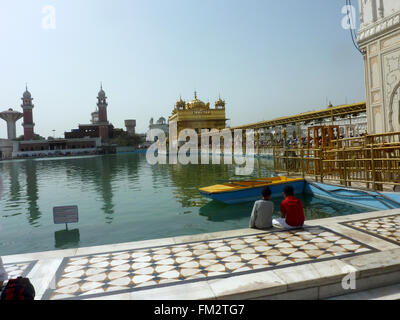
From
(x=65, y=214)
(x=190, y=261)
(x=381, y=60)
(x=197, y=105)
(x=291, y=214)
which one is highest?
(x=197, y=105)

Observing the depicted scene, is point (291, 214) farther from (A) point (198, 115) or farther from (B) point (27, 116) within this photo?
(B) point (27, 116)

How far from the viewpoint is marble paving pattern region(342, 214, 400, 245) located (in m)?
4.18

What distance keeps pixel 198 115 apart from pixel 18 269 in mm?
44018

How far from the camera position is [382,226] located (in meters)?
4.72

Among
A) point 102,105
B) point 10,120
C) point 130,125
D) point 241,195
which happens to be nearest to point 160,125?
point 130,125

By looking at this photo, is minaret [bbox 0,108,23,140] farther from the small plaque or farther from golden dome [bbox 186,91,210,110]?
the small plaque

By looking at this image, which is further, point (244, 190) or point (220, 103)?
point (220, 103)

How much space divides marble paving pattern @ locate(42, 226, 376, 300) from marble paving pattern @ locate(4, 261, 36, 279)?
1.26ft

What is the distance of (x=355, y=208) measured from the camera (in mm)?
7742

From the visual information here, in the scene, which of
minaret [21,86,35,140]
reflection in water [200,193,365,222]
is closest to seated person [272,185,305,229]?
reflection in water [200,193,365,222]

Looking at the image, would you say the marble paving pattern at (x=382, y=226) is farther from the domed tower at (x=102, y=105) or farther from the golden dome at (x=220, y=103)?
the domed tower at (x=102, y=105)

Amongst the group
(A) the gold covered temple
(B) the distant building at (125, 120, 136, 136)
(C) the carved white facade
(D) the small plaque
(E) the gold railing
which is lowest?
(D) the small plaque

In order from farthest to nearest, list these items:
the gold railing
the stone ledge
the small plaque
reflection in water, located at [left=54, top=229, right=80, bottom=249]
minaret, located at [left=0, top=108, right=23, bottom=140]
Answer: minaret, located at [left=0, top=108, right=23, bottom=140] < the gold railing < the small plaque < reflection in water, located at [left=54, top=229, right=80, bottom=249] < the stone ledge
